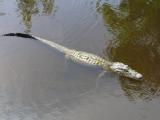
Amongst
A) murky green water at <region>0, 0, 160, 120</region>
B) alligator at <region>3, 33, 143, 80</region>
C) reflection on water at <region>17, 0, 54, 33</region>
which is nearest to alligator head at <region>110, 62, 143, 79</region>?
alligator at <region>3, 33, 143, 80</region>

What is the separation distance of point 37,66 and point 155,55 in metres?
2.53

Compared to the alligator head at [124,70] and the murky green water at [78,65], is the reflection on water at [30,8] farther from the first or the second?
the alligator head at [124,70]

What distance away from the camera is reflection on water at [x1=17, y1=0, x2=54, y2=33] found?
10242 mm

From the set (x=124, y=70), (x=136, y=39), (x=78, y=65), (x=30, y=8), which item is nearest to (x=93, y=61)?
(x=78, y=65)

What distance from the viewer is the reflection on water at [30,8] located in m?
10.2

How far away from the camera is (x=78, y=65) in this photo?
855 cm

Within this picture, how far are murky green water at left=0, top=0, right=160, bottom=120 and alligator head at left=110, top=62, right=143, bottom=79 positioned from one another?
0.12 meters

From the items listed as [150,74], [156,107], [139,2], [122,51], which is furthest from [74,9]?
[156,107]

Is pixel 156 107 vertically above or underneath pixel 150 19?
underneath

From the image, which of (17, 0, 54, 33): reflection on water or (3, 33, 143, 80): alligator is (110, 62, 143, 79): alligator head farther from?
(17, 0, 54, 33): reflection on water

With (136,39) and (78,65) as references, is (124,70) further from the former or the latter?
(136,39)

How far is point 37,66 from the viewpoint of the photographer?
27.9 ft

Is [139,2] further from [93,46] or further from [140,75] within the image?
[140,75]

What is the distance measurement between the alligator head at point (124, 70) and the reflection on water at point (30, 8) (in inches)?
116
